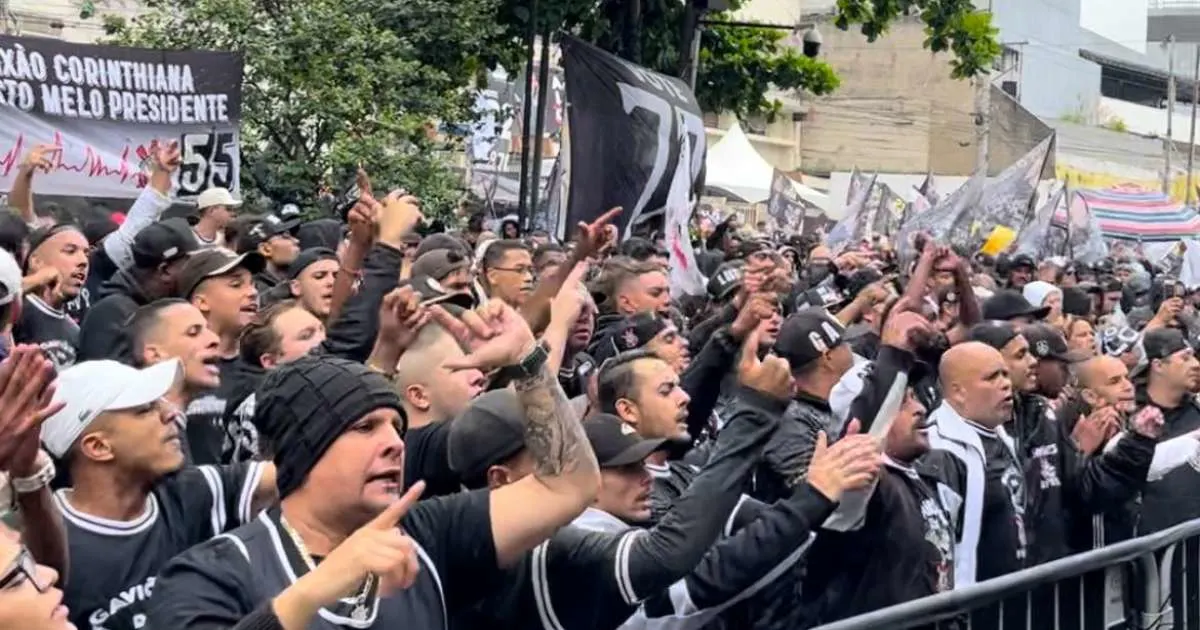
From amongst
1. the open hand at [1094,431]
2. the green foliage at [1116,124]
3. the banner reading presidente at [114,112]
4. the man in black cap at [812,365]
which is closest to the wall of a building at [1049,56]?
the green foliage at [1116,124]

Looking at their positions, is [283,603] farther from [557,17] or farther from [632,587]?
[557,17]

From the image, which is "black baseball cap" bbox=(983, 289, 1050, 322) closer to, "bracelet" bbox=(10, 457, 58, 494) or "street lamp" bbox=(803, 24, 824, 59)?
"bracelet" bbox=(10, 457, 58, 494)

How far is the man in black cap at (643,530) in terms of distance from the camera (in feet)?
13.7

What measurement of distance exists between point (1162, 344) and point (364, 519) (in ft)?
19.9

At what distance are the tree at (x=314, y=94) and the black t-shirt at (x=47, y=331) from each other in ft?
23.5

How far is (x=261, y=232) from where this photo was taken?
8750mm

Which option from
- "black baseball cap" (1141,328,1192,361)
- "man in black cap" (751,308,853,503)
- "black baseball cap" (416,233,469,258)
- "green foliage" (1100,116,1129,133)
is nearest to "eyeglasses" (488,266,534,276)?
"black baseball cap" (416,233,469,258)

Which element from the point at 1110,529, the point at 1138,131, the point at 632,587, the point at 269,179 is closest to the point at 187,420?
the point at 632,587

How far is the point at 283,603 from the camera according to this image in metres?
2.99

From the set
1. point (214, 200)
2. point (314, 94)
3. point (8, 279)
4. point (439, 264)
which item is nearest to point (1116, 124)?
point (314, 94)

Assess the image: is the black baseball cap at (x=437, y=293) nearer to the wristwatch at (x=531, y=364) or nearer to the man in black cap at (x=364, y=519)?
the wristwatch at (x=531, y=364)

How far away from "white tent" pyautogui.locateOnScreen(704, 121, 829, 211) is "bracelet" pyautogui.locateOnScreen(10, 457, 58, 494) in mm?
30184

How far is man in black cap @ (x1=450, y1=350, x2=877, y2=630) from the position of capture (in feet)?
13.7

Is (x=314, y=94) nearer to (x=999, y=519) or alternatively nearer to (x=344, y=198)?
(x=344, y=198)
